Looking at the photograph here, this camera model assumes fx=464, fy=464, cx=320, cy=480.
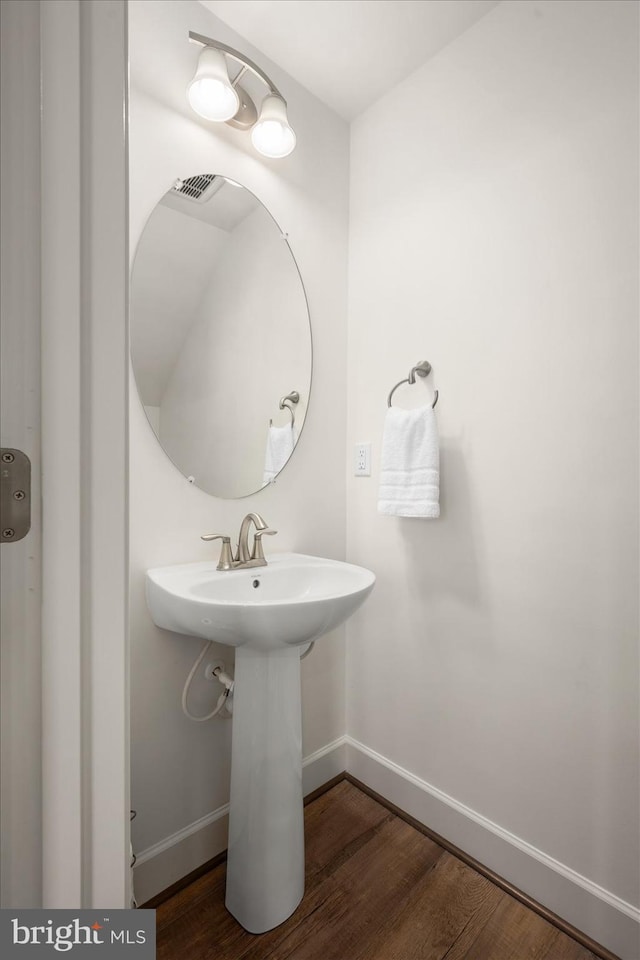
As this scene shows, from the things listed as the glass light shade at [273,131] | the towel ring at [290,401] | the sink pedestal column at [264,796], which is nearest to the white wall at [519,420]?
the towel ring at [290,401]

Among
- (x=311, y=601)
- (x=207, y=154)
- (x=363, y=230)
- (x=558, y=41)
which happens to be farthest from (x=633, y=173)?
(x=311, y=601)

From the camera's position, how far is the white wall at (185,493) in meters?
1.25

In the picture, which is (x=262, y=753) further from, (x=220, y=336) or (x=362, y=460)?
(x=220, y=336)

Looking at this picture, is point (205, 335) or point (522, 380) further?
point (205, 335)

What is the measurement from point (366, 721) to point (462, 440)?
1.11 m

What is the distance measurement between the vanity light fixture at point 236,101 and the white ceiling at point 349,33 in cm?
14

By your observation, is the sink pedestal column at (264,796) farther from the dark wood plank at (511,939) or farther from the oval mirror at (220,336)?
the oval mirror at (220,336)

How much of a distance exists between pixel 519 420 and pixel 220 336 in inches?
36.9

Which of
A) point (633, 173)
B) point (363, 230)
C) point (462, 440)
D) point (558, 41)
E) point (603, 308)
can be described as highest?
point (558, 41)

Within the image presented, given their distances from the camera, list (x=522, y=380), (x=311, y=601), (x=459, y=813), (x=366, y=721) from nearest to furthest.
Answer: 1. (x=311, y=601)
2. (x=522, y=380)
3. (x=459, y=813)
4. (x=366, y=721)

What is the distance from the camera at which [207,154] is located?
1392mm

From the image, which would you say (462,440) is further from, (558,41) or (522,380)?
(558,41)

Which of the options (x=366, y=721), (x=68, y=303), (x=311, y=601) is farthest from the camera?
(x=366, y=721)

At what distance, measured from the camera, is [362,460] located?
Result: 1.76m
